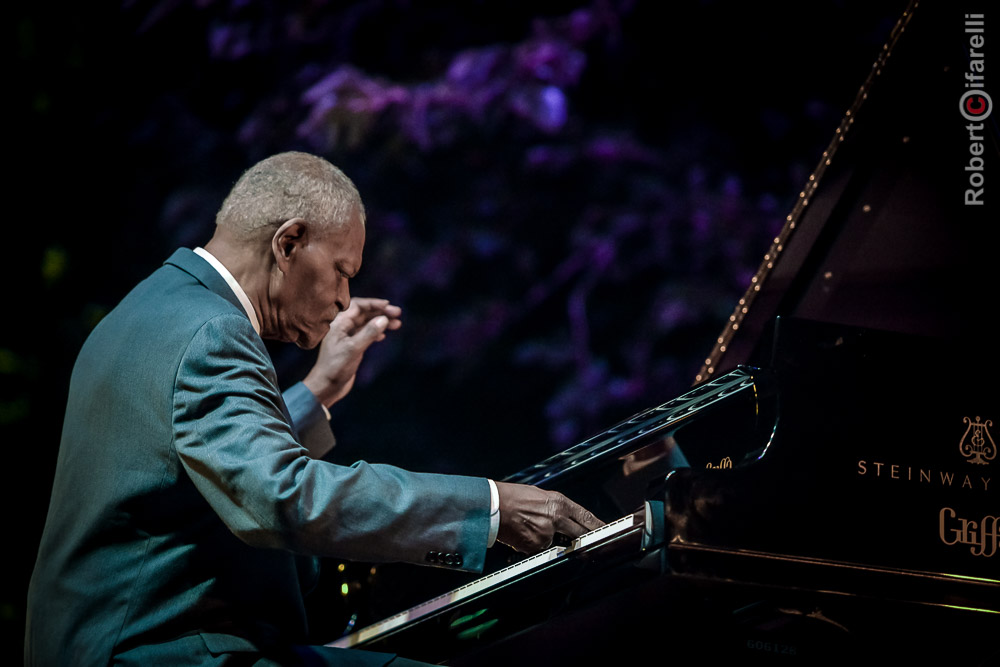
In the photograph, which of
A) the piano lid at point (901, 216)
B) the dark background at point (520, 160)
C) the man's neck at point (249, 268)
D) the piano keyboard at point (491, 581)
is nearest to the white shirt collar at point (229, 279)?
the man's neck at point (249, 268)

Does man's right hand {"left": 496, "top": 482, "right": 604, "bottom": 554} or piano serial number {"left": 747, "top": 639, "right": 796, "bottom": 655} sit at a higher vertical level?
man's right hand {"left": 496, "top": 482, "right": 604, "bottom": 554}

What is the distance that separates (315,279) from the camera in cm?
188

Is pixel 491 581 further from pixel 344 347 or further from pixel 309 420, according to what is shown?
pixel 344 347

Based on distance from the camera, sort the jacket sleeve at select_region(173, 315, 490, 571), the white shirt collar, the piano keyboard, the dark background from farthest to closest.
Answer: the dark background < the white shirt collar < the piano keyboard < the jacket sleeve at select_region(173, 315, 490, 571)

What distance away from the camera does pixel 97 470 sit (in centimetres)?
156

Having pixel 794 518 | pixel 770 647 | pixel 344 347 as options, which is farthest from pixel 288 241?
pixel 770 647

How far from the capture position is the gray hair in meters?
1.82

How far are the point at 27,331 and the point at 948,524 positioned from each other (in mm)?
2942

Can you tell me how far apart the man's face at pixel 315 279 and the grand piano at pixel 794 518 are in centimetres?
60

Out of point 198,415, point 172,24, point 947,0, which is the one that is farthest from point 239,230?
point 172,24

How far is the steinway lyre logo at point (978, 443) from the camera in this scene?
1768 millimetres

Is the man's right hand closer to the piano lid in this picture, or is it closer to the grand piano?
the grand piano

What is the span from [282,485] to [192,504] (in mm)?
255

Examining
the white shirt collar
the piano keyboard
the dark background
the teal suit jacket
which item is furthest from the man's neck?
the dark background
